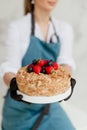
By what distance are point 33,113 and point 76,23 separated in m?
0.70

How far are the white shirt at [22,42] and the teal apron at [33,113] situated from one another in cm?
3

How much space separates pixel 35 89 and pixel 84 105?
87 cm

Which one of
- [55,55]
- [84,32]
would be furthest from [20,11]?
[55,55]

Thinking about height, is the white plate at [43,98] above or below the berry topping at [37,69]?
below

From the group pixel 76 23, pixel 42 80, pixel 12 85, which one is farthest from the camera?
pixel 76 23

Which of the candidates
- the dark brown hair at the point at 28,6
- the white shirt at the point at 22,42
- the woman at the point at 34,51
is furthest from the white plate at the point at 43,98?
the dark brown hair at the point at 28,6

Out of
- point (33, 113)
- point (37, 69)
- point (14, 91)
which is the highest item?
point (37, 69)

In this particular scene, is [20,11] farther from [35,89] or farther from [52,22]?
[35,89]

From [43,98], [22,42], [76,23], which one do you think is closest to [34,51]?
[22,42]

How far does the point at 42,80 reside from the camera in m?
1.01

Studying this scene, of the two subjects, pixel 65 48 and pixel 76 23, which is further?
pixel 76 23

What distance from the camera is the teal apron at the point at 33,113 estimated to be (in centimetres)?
118

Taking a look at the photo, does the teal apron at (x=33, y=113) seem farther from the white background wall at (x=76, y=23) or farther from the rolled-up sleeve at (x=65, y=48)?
the white background wall at (x=76, y=23)

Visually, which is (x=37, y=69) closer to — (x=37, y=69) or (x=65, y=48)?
(x=37, y=69)
